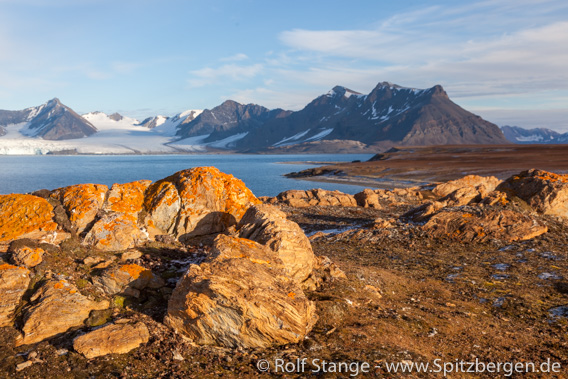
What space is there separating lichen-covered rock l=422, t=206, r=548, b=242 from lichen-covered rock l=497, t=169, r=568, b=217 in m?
4.87

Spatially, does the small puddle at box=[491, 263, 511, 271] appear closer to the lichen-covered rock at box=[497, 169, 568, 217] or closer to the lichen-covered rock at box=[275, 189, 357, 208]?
the lichen-covered rock at box=[497, 169, 568, 217]

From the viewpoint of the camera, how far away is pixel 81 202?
13.1 m

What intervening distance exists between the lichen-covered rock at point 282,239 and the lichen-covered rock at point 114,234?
10.9 feet

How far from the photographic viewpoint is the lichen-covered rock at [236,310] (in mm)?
8320

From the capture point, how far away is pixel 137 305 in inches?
376

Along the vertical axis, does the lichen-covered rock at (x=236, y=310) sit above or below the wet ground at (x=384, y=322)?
above

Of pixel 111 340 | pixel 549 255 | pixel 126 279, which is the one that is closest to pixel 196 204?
pixel 126 279

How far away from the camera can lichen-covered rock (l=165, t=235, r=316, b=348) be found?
8.32 meters

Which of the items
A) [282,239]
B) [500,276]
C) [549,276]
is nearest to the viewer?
[282,239]

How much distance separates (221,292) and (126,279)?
2.99 metres

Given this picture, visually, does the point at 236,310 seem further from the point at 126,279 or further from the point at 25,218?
the point at 25,218

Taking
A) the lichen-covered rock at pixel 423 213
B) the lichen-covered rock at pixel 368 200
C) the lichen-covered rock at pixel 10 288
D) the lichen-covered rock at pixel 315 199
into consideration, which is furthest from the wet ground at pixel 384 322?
the lichen-covered rock at pixel 315 199

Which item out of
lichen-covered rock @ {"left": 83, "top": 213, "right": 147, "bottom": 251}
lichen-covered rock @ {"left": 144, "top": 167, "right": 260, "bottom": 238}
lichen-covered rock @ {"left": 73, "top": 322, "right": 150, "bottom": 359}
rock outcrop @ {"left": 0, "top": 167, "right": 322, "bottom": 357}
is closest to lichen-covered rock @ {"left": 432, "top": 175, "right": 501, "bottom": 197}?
lichen-covered rock @ {"left": 144, "top": 167, "right": 260, "bottom": 238}

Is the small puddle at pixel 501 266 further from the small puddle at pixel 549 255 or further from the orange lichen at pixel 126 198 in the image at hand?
the orange lichen at pixel 126 198
